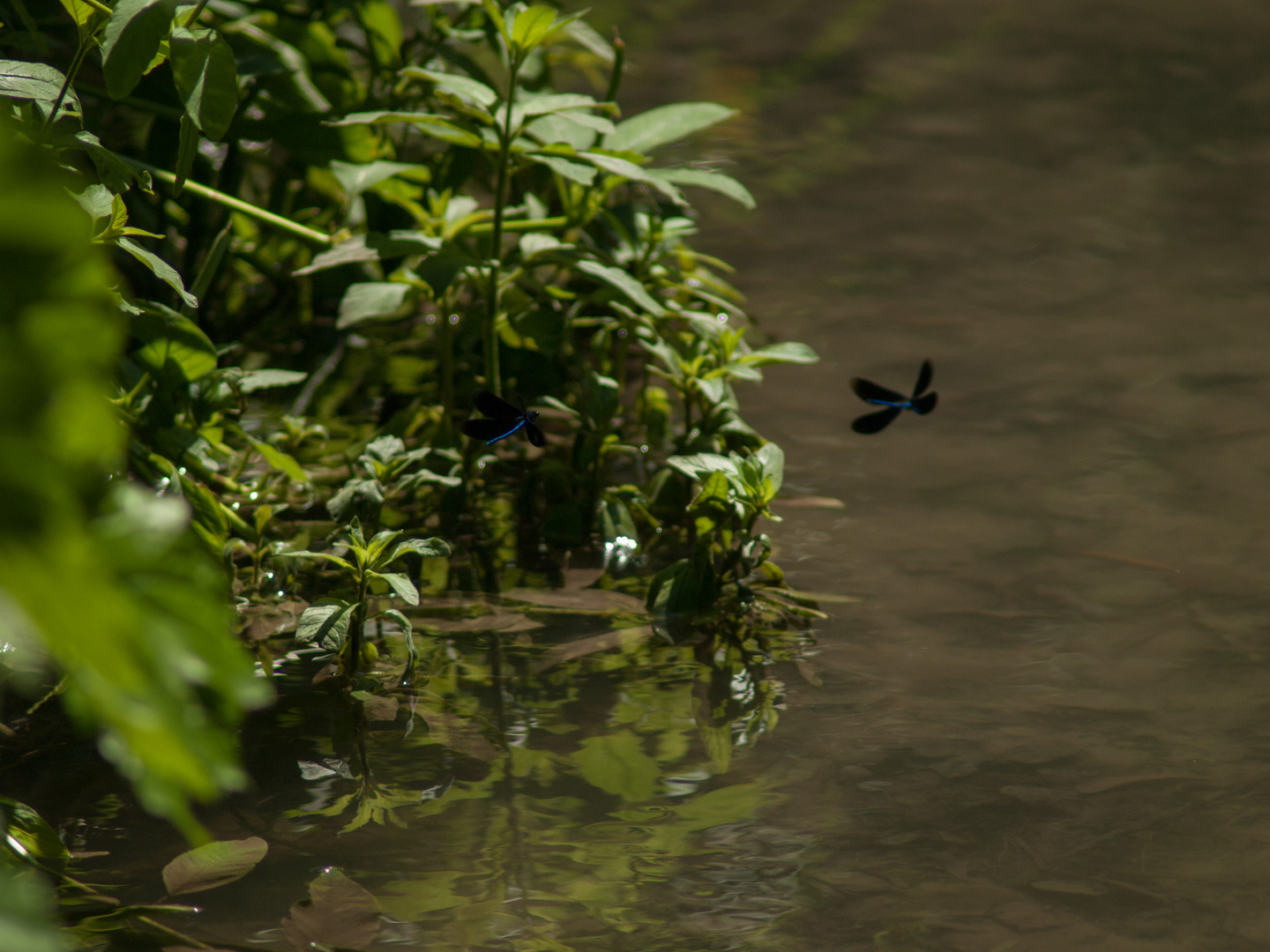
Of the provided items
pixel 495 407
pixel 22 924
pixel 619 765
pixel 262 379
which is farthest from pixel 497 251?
pixel 22 924

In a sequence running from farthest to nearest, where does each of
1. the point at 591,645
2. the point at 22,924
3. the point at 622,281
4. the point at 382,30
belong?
the point at 382,30
the point at 622,281
the point at 591,645
the point at 22,924

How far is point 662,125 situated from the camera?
2164 millimetres

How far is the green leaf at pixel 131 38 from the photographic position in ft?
3.70

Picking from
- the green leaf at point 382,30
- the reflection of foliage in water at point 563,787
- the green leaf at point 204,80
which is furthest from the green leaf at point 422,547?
the green leaf at point 382,30

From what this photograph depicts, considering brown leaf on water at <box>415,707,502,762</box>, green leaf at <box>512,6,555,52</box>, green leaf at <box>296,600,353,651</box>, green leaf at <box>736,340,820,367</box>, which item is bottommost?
brown leaf on water at <box>415,707,502,762</box>

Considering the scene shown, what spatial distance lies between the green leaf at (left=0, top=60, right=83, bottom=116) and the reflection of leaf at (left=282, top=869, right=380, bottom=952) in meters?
0.82

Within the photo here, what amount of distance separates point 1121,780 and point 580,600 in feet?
2.52

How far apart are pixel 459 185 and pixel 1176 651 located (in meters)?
1.48

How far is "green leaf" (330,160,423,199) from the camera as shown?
1859 millimetres

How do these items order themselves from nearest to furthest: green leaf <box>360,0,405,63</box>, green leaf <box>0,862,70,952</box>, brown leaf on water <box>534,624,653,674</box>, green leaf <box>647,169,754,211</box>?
green leaf <box>0,862,70,952</box>, brown leaf on water <box>534,624,653,674</box>, green leaf <box>647,169,754,211</box>, green leaf <box>360,0,405,63</box>

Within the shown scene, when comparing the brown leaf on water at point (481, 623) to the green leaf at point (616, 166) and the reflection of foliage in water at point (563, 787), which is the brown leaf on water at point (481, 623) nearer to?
the reflection of foliage in water at point (563, 787)

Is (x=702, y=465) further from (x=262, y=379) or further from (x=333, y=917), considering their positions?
(x=333, y=917)

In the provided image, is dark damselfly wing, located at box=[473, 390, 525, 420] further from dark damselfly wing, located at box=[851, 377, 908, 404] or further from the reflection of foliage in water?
dark damselfly wing, located at box=[851, 377, 908, 404]

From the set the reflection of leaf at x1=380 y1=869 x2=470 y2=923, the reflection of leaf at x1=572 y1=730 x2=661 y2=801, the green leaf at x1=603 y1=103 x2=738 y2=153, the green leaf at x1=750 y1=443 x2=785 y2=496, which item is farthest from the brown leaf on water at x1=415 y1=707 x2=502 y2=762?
the green leaf at x1=603 y1=103 x2=738 y2=153
